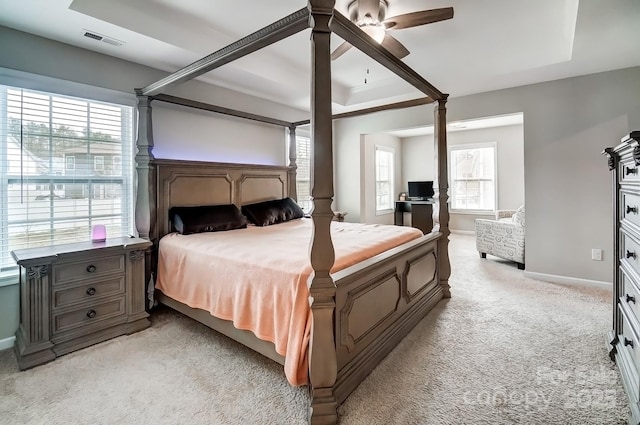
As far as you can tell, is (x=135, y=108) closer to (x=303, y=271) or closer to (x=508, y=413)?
(x=303, y=271)

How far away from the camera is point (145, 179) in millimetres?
3025

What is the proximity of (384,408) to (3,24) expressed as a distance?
3783 mm

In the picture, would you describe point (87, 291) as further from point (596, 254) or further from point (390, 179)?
point (390, 179)

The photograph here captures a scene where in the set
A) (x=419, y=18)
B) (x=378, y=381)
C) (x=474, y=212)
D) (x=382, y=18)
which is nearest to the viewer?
(x=378, y=381)

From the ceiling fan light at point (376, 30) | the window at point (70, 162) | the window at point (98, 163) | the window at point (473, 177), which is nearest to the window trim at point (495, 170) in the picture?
the window at point (473, 177)

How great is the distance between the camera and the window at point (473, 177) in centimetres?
711

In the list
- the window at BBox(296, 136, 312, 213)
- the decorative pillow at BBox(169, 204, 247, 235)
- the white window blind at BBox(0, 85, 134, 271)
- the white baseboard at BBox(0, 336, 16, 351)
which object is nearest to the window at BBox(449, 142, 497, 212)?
the window at BBox(296, 136, 312, 213)

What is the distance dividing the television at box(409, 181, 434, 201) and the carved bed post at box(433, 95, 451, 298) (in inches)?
171

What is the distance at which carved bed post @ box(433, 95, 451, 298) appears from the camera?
10.6 feet

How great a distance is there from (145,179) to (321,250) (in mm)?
2295

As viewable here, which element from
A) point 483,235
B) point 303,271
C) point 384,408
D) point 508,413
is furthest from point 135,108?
point 483,235

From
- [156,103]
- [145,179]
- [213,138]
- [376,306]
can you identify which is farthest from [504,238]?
[156,103]

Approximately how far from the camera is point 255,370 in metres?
2.08

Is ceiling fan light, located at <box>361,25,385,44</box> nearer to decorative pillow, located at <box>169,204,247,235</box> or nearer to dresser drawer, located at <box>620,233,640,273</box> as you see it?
dresser drawer, located at <box>620,233,640,273</box>
